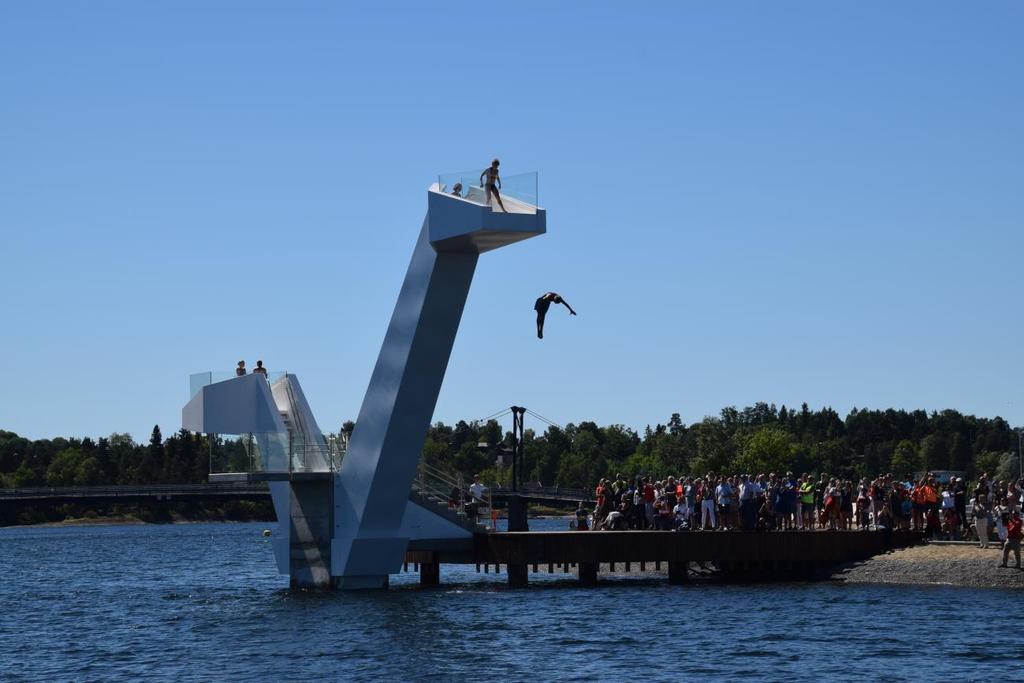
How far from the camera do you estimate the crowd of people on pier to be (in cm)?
3866

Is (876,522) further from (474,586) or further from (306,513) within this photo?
(306,513)

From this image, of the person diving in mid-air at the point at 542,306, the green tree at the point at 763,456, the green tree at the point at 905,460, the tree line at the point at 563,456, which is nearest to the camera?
the person diving in mid-air at the point at 542,306

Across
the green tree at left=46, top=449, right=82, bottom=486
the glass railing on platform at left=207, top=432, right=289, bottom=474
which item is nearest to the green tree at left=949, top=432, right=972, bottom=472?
the green tree at left=46, top=449, right=82, bottom=486

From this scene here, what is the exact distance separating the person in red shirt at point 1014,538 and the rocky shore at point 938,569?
35 centimetres

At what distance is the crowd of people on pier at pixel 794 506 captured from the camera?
38.7 metres

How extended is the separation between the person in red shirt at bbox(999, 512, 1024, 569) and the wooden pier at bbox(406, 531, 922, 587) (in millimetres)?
4270

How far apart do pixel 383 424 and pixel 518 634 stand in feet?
26.9

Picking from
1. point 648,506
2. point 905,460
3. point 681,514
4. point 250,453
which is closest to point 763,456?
point 905,460

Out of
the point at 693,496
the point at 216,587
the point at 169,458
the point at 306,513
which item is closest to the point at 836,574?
the point at 693,496

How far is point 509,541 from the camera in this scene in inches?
1533

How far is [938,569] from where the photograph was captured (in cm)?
3603

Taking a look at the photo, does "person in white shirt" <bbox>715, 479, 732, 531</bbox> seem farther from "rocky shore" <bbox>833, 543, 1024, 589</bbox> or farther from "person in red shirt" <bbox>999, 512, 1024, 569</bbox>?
"person in red shirt" <bbox>999, 512, 1024, 569</bbox>

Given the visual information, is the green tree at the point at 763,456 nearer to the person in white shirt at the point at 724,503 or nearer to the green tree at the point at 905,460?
the green tree at the point at 905,460

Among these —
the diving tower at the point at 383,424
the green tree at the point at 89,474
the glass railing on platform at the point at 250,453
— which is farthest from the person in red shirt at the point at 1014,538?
the green tree at the point at 89,474
